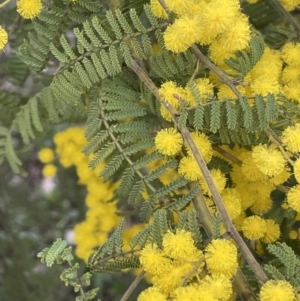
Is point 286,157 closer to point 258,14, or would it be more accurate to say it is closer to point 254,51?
point 254,51

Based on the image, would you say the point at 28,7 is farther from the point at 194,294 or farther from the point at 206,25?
the point at 194,294

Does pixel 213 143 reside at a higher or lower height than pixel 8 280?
higher

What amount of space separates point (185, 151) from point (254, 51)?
0.13 m

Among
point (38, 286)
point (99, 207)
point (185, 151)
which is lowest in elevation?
point (38, 286)

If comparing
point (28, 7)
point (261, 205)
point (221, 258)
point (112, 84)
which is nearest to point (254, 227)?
point (261, 205)

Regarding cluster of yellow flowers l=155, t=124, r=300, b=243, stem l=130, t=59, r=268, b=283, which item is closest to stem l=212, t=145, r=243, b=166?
cluster of yellow flowers l=155, t=124, r=300, b=243

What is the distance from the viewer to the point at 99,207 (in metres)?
0.90

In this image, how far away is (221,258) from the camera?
491 millimetres

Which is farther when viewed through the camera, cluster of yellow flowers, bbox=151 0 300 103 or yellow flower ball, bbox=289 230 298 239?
yellow flower ball, bbox=289 230 298 239

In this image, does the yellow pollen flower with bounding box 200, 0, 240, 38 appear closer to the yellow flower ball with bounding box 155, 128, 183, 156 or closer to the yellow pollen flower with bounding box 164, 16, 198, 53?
the yellow pollen flower with bounding box 164, 16, 198, 53

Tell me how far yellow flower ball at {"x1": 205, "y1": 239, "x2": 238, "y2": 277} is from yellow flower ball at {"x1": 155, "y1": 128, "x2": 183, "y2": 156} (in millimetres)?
111

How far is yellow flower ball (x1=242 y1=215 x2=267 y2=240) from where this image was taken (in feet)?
2.05

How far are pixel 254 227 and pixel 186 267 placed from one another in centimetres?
15

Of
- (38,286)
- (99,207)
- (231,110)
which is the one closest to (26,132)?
(99,207)
